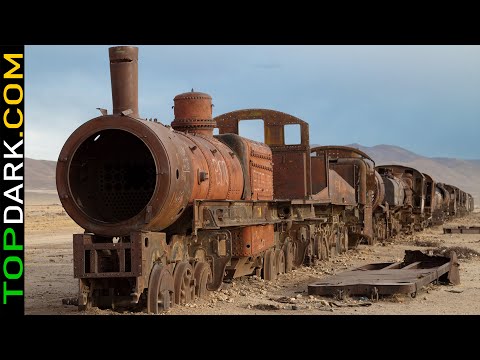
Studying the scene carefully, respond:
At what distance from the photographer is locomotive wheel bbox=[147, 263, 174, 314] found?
10195 mm

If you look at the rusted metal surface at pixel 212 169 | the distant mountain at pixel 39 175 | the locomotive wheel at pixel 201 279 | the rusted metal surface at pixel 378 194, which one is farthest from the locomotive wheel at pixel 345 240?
the distant mountain at pixel 39 175

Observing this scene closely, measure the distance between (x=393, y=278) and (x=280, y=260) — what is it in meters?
3.90

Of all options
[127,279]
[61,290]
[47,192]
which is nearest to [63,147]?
[127,279]

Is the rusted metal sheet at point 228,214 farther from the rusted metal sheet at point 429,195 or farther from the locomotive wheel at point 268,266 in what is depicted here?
the rusted metal sheet at point 429,195

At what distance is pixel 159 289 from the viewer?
10.3 meters

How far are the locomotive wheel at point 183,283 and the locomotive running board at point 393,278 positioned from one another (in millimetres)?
2102

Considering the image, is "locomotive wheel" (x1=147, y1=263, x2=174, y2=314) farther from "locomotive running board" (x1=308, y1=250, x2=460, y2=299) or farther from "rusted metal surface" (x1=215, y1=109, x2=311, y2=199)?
"rusted metal surface" (x1=215, y1=109, x2=311, y2=199)

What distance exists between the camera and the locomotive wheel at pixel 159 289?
1020 centimetres

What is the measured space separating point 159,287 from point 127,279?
0.46m

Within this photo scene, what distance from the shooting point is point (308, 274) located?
17062 mm

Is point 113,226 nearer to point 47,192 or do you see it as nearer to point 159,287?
point 159,287

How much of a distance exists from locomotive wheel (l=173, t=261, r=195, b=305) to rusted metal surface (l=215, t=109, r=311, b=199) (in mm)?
6168

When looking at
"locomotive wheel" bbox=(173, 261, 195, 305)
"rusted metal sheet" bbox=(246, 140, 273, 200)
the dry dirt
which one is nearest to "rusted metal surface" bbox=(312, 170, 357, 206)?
the dry dirt

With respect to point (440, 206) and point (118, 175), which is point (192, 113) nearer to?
point (118, 175)
